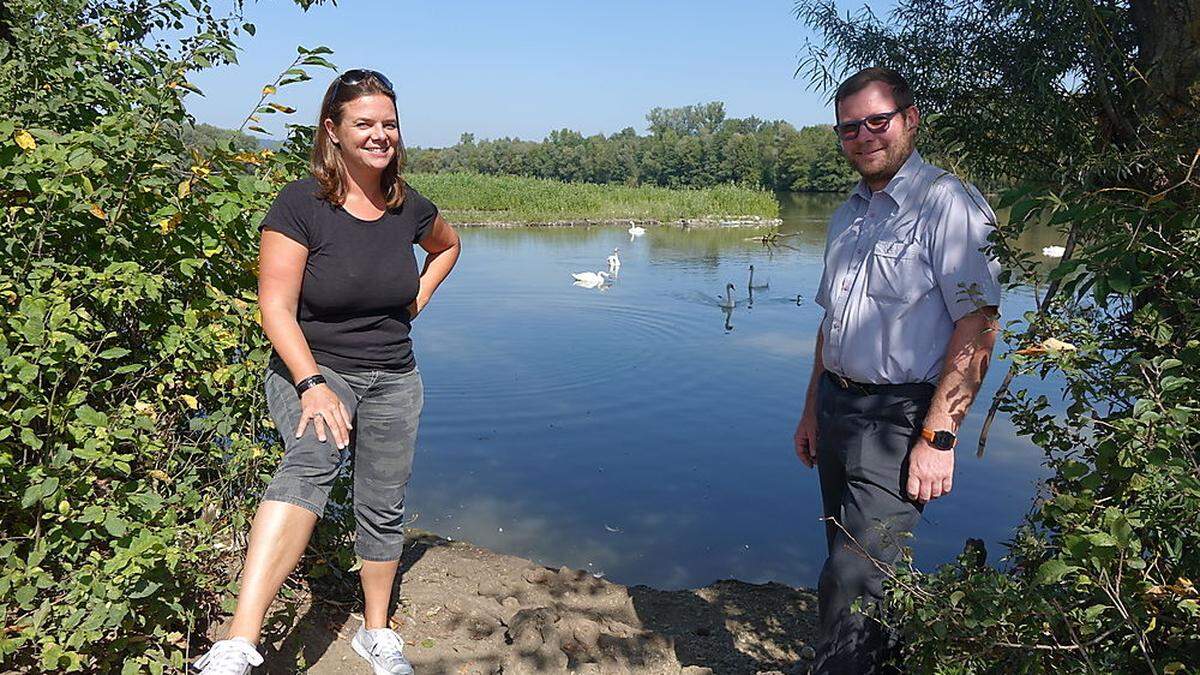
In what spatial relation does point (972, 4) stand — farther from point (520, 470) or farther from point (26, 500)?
point (26, 500)

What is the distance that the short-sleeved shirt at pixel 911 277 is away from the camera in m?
2.41

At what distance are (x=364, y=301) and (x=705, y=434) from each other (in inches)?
206

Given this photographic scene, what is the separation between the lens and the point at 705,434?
24.8 ft

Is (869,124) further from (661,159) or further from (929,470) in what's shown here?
(661,159)

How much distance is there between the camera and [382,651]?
111 inches

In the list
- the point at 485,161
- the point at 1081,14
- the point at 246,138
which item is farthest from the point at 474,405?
the point at 485,161

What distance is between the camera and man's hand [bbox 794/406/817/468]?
10.2ft

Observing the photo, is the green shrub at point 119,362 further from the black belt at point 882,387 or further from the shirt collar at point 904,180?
the shirt collar at point 904,180

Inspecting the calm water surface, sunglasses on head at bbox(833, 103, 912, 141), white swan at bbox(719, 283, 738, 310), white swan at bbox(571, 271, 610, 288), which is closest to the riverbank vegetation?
sunglasses on head at bbox(833, 103, 912, 141)

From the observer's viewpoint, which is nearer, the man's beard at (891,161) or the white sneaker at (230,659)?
the white sneaker at (230,659)

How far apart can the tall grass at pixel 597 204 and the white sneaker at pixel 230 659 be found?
99.5ft

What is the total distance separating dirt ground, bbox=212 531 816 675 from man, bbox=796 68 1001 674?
857 mm

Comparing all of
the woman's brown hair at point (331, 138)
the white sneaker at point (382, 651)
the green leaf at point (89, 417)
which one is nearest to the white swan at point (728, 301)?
the white sneaker at point (382, 651)

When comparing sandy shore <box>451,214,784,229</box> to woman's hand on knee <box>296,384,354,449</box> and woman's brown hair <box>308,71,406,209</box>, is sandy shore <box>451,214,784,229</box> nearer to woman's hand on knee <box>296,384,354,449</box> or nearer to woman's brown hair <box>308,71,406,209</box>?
woman's brown hair <box>308,71,406,209</box>
